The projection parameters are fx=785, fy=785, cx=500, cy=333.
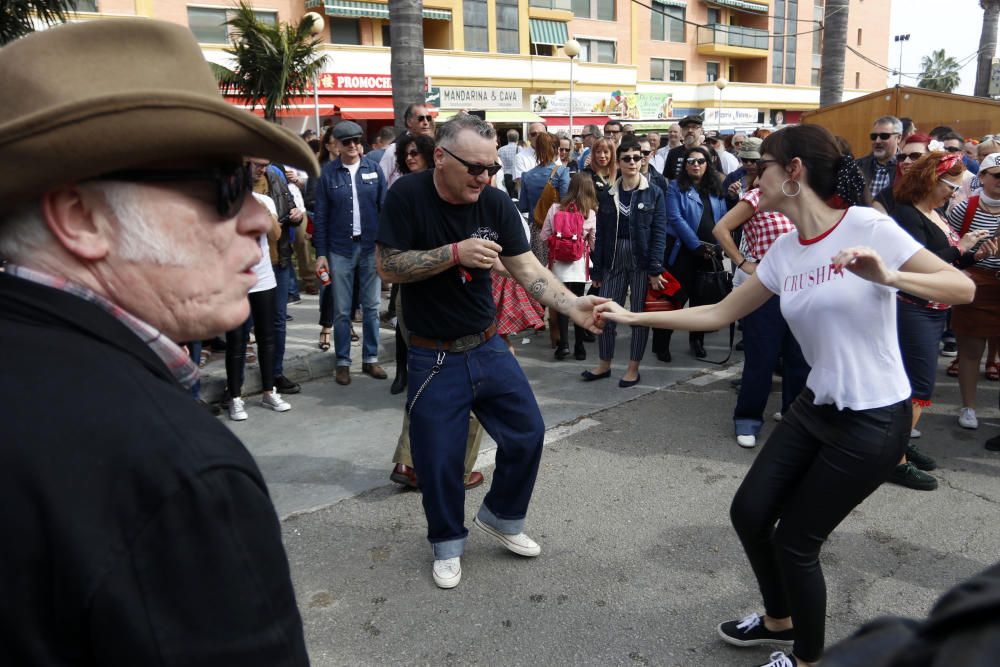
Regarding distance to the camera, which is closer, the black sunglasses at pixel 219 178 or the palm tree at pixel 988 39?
the black sunglasses at pixel 219 178

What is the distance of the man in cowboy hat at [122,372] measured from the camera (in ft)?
3.01

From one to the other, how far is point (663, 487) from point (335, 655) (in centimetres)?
221

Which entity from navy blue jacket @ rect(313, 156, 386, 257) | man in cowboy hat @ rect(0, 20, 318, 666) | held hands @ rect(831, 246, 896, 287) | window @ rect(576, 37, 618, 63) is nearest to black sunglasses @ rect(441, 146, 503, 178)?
held hands @ rect(831, 246, 896, 287)

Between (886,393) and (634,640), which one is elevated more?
(886,393)

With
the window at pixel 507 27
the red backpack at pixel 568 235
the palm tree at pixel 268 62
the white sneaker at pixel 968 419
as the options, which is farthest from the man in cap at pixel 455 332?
the window at pixel 507 27

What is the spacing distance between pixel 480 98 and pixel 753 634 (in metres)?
31.0

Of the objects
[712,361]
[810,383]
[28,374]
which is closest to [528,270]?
[810,383]

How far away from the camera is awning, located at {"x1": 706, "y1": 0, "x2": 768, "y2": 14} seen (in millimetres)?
45094

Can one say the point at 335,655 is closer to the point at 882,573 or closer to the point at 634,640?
the point at 634,640

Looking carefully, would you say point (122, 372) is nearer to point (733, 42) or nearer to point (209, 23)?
point (209, 23)

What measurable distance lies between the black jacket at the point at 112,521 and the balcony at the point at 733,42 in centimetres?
4654

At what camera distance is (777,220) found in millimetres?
5605

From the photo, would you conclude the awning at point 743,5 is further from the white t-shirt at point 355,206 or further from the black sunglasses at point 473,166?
the black sunglasses at point 473,166

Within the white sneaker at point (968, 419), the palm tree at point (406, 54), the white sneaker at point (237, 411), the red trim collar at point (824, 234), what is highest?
the palm tree at point (406, 54)
